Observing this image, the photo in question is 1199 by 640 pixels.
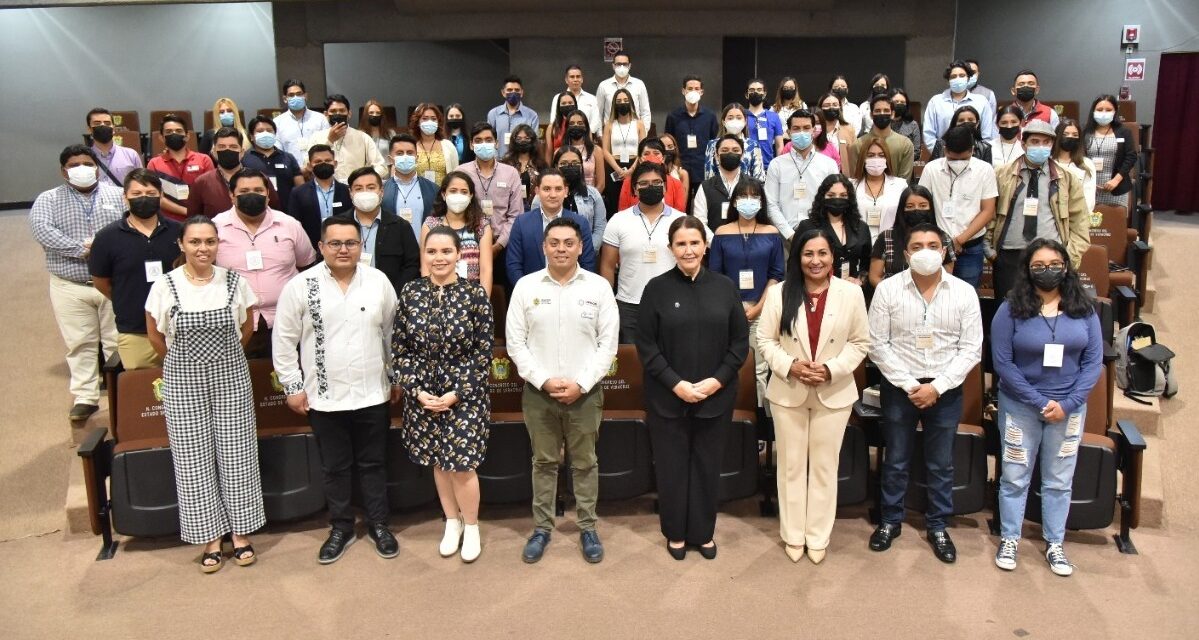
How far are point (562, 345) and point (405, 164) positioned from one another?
6.41 ft

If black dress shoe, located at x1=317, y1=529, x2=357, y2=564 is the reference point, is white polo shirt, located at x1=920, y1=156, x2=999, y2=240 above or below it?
above

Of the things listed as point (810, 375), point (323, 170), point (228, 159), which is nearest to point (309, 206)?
point (323, 170)

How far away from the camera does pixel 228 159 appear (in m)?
5.16

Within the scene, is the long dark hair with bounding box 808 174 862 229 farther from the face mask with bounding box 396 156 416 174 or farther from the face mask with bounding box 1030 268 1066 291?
the face mask with bounding box 396 156 416 174

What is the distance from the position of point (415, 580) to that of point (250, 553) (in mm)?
731

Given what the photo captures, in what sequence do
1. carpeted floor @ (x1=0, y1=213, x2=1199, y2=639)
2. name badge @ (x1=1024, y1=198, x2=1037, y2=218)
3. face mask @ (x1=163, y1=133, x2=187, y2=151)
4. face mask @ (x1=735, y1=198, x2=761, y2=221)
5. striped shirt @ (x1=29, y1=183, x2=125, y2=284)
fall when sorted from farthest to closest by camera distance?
face mask @ (x1=163, y1=133, x2=187, y2=151)
striped shirt @ (x1=29, y1=183, x2=125, y2=284)
name badge @ (x1=1024, y1=198, x2=1037, y2=218)
face mask @ (x1=735, y1=198, x2=761, y2=221)
carpeted floor @ (x1=0, y1=213, x2=1199, y2=639)

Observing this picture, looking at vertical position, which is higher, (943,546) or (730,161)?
(730,161)

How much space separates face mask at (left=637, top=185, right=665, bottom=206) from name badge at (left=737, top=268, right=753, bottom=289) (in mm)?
551

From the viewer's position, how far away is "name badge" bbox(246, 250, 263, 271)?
14.1 ft

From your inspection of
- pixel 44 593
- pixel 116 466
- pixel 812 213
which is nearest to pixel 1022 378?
pixel 812 213

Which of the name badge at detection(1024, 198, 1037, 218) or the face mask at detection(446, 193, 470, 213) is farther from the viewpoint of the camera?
the name badge at detection(1024, 198, 1037, 218)

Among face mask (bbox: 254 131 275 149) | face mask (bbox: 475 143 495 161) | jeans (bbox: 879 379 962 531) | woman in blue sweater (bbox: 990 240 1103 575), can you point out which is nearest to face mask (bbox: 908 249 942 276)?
woman in blue sweater (bbox: 990 240 1103 575)

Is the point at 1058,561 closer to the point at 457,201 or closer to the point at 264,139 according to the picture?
the point at 457,201

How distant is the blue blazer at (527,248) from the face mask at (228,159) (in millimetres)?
1649
